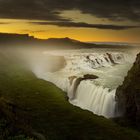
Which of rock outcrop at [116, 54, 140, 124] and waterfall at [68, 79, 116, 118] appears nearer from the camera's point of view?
rock outcrop at [116, 54, 140, 124]

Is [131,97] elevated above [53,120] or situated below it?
above

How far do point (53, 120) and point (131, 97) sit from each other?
939 cm

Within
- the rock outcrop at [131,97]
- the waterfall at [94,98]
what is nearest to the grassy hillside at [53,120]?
the waterfall at [94,98]

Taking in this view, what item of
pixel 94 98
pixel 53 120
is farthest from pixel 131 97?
pixel 53 120

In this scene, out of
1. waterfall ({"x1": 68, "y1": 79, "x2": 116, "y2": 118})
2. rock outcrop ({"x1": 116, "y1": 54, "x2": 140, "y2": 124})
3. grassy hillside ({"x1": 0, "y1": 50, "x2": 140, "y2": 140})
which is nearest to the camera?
grassy hillside ({"x1": 0, "y1": 50, "x2": 140, "y2": 140})

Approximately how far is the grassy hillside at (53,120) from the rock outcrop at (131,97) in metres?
2.85

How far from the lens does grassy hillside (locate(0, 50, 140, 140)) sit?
34.0 meters

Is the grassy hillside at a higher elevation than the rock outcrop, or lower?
lower

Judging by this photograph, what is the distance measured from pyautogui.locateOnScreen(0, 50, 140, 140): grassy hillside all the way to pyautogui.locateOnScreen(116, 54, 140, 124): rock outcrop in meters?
2.85

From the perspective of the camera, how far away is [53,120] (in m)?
44.9

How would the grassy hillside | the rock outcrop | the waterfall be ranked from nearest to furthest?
1. the grassy hillside
2. the rock outcrop
3. the waterfall

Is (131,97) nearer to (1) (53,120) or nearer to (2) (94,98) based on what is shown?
(2) (94,98)

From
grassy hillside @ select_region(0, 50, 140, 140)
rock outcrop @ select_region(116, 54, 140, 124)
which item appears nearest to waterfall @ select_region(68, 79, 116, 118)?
rock outcrop @ select_region(116, 54, 140, 124)

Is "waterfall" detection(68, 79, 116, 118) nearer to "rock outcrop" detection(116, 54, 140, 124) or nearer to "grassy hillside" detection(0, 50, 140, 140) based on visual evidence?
"rock outcrop" detection(116, 54, 140, 124)
